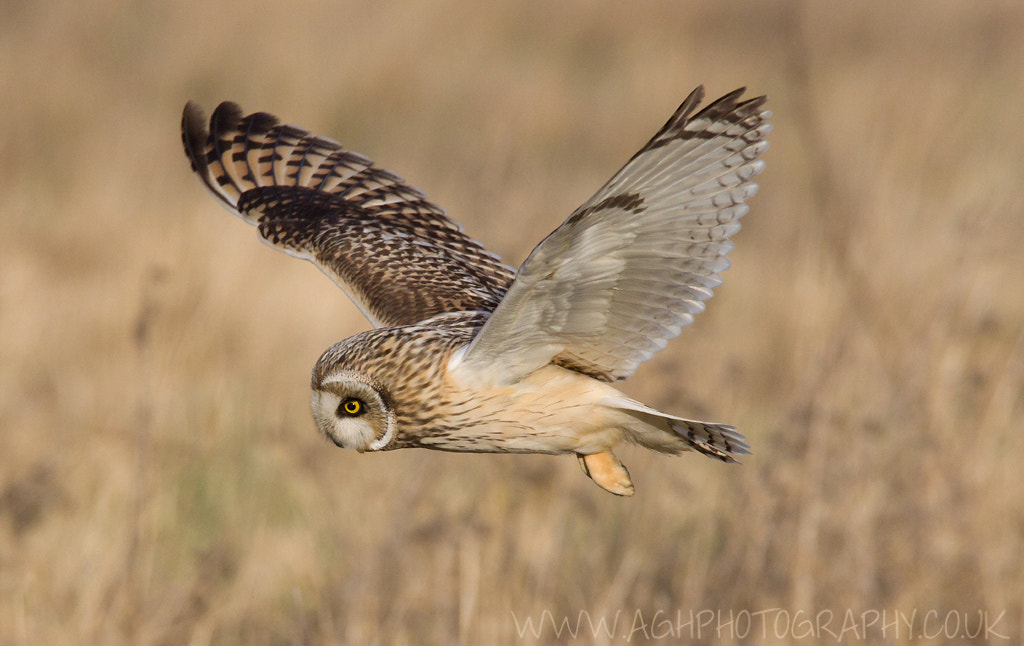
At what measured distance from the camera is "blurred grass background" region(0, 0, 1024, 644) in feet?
12.3

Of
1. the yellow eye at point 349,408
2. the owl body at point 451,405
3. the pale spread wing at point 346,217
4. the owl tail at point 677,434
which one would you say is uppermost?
the pale spread wing at point 346,217

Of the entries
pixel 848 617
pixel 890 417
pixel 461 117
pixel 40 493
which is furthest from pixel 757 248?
pixel 40 493

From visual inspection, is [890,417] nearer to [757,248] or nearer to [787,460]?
[787,460]

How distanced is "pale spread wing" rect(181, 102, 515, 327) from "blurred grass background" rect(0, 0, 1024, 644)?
0.39 meters

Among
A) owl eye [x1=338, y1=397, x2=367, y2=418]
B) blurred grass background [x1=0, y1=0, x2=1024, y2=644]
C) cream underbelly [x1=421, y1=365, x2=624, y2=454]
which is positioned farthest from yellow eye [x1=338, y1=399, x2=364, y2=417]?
blurred grass background [x1=0, y1=0, x2=1024, y2=644]

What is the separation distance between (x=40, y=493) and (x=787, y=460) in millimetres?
2083

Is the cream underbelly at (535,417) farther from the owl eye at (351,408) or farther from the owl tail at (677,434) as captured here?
the owl eye at (351,408)

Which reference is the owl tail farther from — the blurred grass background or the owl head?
the blurred grass background

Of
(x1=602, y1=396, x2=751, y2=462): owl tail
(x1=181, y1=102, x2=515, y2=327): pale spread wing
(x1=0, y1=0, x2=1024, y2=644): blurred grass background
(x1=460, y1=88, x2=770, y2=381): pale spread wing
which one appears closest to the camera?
(x1=460, y1=88, x2=770, y2=381): pale spread wing

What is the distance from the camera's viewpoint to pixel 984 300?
4457 millimetres

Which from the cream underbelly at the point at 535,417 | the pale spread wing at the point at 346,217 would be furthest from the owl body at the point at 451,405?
the pale spread wing at the point at 346,217

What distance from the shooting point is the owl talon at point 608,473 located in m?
2.75

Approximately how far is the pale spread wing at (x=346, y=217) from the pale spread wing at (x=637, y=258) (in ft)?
2.39

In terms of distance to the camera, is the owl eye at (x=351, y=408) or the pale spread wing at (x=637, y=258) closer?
the pale spread wing at (x=637, y=258)
